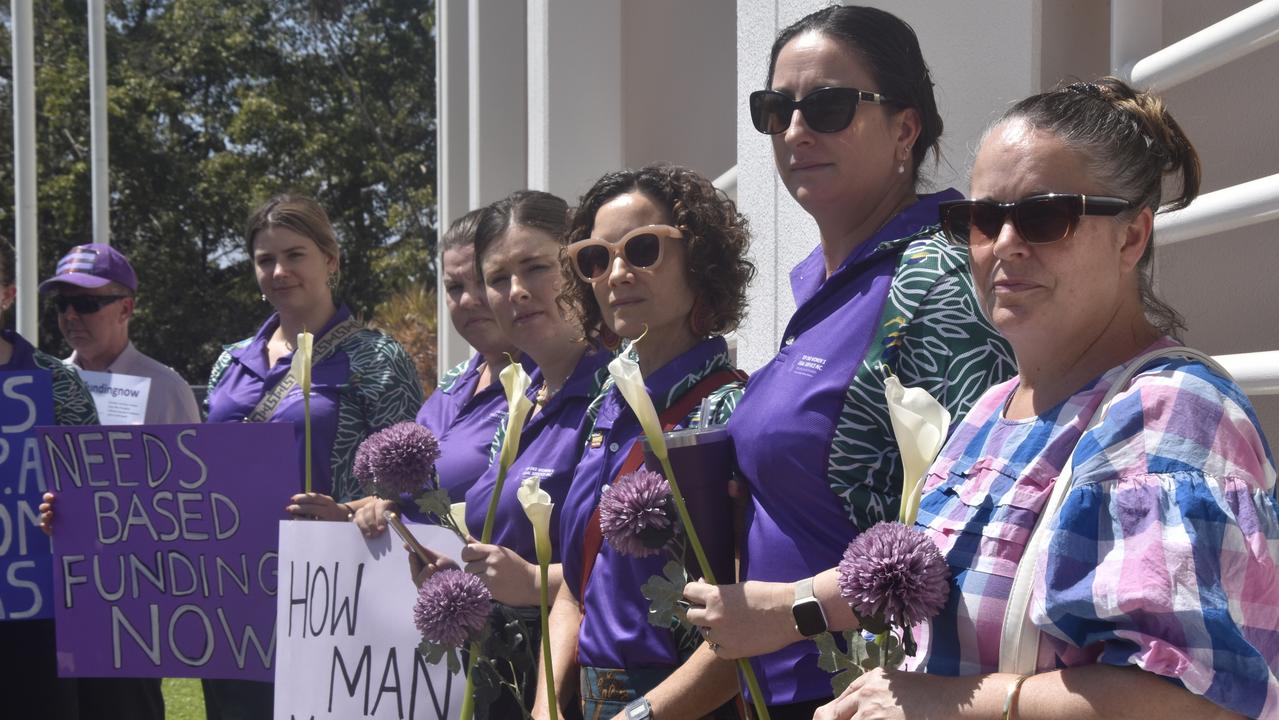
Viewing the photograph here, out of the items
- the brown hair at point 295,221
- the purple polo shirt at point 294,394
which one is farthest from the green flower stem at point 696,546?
the brown hair at point 295,221

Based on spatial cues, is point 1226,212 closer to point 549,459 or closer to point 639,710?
point 639,710

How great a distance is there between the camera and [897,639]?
5.66ft

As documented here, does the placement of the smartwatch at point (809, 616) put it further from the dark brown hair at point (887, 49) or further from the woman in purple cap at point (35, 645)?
the woman in purple cap at point (35, 645)

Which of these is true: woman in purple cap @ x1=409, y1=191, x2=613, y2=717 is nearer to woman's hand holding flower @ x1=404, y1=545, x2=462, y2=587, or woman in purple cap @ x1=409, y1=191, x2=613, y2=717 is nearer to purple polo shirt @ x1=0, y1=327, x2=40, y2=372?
woman's hand holding flower @ x1=404, y1=545, x2=462, y2=587

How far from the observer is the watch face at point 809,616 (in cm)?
200

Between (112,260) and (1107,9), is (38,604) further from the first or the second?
(1107,9)

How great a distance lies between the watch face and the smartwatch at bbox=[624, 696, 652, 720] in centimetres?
60

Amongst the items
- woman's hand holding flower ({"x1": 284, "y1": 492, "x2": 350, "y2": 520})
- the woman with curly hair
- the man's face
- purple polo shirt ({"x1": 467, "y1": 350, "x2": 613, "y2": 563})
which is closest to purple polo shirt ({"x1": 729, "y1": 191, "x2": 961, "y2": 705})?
the woman with curly hair

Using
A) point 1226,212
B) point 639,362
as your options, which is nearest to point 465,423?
point 639,362

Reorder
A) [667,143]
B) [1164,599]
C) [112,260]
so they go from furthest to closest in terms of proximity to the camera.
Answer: [667,143] < [112,260] < [1164,599]

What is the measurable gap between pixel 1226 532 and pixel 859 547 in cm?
40

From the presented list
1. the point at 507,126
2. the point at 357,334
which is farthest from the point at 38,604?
the point at 507,126

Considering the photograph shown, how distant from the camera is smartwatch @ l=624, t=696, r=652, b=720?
2510 mm

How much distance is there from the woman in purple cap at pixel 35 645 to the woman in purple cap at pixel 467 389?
4.13 feet
